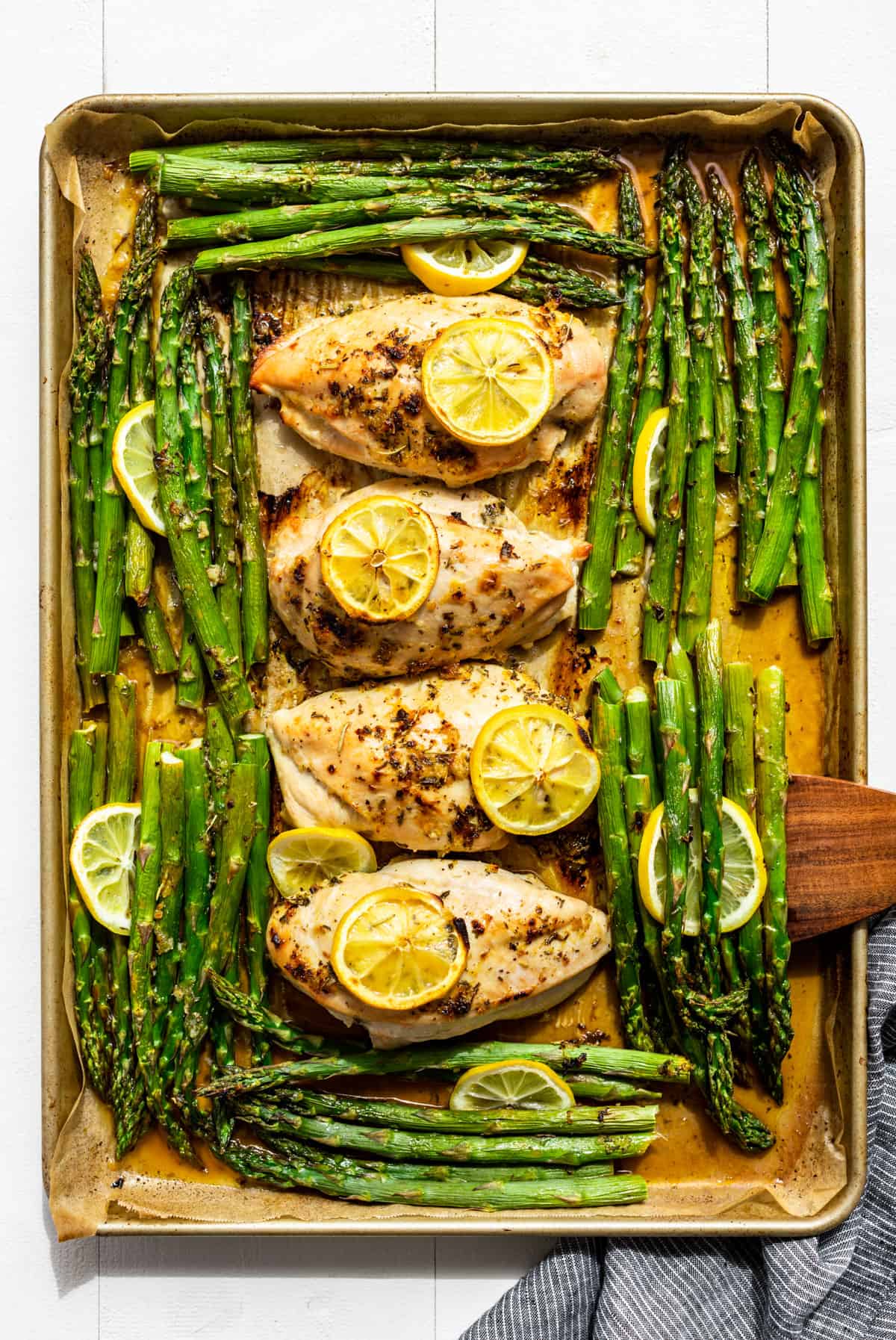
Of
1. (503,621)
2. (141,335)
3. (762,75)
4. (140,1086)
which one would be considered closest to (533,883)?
(503,621)

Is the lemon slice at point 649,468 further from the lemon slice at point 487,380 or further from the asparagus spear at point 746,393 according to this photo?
the lemon slice at point 487,380

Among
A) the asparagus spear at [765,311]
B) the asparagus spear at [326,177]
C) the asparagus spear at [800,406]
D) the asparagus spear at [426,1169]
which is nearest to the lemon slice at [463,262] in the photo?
the asparagus spear at [326,177]

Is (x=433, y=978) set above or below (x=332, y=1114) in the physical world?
above


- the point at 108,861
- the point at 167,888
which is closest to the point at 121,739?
the point at 108,861

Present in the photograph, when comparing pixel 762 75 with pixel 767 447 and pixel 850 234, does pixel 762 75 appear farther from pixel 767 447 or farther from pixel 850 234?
pixel 767 447

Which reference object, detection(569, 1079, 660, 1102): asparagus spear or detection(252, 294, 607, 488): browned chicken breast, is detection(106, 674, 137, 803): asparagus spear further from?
detection(569, 1079, 660, 1102): asparagus spear

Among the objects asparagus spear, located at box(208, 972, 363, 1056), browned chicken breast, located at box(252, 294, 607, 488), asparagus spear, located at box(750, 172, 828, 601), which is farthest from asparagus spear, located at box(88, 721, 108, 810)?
asparagus spear, located at box(750, 172, 828, 601)

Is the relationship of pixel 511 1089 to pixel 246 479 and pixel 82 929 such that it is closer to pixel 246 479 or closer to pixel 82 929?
pixel 82 929

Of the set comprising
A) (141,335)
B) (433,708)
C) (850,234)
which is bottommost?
(433,708)
